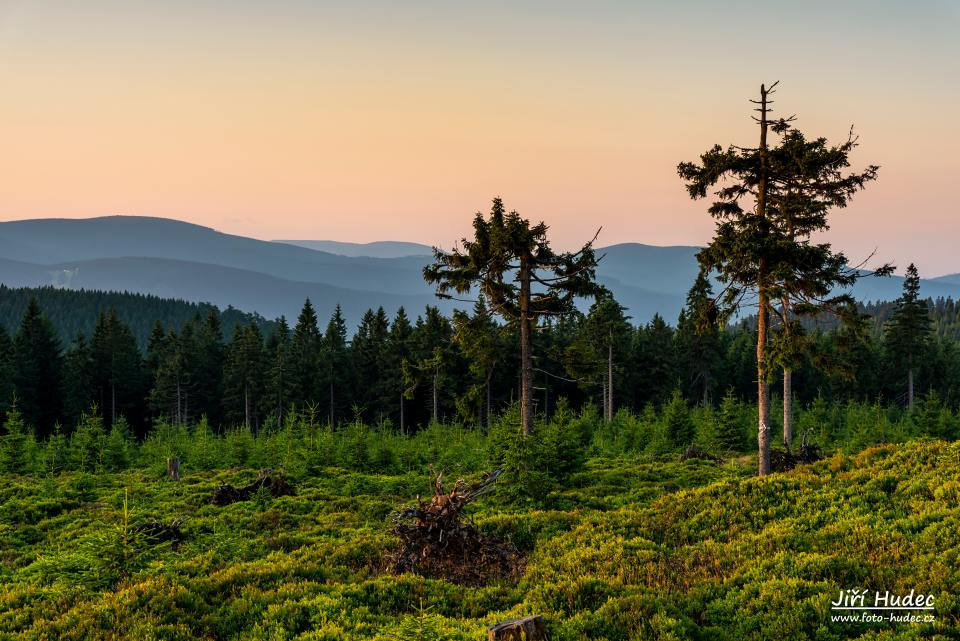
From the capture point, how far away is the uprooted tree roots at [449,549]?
12.7 metres

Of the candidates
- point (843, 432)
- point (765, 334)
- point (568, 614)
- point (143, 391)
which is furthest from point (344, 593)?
point (143, 391)

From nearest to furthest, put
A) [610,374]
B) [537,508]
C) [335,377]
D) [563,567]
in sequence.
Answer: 1. [563,567]
2. [537,508]
3. [610,374]
4. [335,377]

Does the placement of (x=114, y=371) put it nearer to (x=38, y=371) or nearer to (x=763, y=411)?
(x=38, y=371)

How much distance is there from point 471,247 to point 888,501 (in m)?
15.8

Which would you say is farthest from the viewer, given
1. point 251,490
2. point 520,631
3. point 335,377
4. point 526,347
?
point 335,377

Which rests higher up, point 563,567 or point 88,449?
point 563,567

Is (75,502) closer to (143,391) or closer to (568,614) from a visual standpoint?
(568,614)

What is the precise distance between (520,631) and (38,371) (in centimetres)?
6972

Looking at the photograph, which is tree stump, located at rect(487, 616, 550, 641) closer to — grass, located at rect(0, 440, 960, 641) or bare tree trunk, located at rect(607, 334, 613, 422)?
grass, located at rect(0, 440, 960, 641)

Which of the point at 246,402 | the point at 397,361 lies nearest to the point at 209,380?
the point at 246,402

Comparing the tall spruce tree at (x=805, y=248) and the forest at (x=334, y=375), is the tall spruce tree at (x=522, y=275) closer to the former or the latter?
the tall spruce tree at (x=805, y=248)

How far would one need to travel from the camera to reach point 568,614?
32.4 feet

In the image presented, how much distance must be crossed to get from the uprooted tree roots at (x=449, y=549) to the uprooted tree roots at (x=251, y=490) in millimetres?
9293

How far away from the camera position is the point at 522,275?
23500 millimetres
